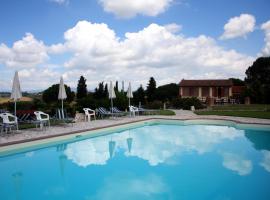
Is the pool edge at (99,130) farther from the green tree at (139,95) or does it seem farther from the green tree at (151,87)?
the green tree at (151,87)

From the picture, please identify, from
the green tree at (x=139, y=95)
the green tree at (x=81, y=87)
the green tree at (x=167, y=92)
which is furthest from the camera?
the green tree at (x=167, y=92)

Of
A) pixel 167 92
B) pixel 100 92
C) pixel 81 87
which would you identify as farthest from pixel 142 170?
pixel 167 92

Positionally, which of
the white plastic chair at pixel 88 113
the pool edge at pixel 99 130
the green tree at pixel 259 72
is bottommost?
the pool edge at pixel 99 130

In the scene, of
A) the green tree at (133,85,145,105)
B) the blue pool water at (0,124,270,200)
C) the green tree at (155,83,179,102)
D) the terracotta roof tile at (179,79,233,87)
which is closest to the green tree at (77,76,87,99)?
the green tree at (133,85,145,105)

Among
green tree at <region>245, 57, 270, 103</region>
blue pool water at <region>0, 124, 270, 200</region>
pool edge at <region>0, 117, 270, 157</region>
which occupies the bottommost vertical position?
blue pool water at <region>0, 124, 270, 200</region>

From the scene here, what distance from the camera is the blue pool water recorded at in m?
5.49

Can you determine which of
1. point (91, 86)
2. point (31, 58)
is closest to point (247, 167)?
point (31, 58)

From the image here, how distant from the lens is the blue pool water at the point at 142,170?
18.0ft

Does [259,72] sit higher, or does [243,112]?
[259,72]

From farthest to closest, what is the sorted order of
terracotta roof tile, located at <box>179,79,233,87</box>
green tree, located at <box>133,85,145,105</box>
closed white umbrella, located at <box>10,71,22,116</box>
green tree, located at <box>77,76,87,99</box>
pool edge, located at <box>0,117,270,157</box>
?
terracotta roof tile, located at <box>179,79,233,87</box>, green tree, located at <box>77,76,87,99</box>, green tree, located at <box>133,85,145,105</box>, closed white umbrella, located at <box>10,71,22,116</box>, pool edge, located at <box>0,117,270,157</box>

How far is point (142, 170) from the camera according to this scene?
7.04 meters

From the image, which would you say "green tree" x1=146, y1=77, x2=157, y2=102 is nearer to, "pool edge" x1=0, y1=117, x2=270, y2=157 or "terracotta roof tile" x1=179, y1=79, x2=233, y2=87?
"terracotta roof tile" x1=179, y1=79, x2=233, y2=87

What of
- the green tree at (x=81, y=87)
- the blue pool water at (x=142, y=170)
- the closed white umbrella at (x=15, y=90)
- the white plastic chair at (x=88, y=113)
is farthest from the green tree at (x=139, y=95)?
the closed white umbrella at (x=15, y=90)

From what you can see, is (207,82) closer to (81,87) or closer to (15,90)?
(81,87)
